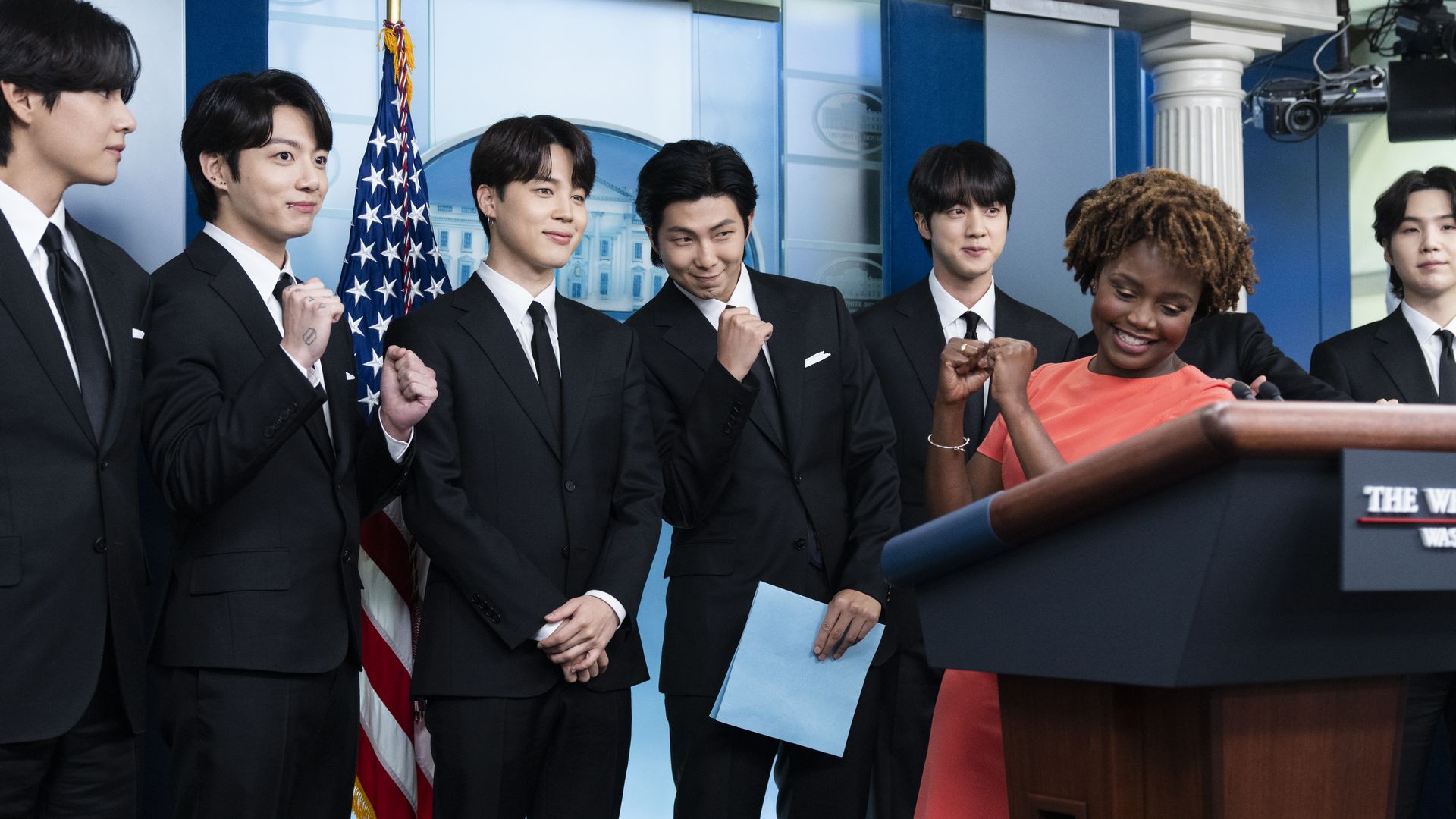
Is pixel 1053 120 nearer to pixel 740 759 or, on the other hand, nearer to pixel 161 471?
pixel 740 759

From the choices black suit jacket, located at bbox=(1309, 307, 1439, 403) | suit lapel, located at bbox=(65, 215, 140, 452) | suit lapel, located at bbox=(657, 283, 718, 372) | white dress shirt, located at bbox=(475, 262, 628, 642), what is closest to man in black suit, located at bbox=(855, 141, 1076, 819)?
suit lapel, located at bbox=(657, 283, 718, 372)

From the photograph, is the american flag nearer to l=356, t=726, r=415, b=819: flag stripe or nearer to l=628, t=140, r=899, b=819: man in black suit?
l=356, t=726, r=415, b=819: flag stripe

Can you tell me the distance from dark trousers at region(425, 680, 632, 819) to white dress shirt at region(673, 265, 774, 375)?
0.81 metres

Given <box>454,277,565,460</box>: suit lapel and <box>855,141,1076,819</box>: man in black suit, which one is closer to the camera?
<box>454,277,565,460</box>: suit lapel

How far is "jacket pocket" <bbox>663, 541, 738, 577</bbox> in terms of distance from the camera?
266 centimetres

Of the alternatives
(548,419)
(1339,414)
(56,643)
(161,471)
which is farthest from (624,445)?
(1339,414)

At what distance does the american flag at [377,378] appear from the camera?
2.88m

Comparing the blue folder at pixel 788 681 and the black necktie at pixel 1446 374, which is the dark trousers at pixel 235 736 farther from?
the black necktie at pixel 1446 374

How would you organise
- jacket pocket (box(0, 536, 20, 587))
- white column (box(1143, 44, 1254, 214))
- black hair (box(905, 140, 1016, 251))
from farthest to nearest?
white column (box(1143, 44, 1254, 214)) → black hair (box(905, 140, 1016, 251)) → jacket pocket (box(0, 536, 20, 587))

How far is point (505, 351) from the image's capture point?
8.17ft

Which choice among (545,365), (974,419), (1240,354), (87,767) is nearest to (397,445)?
(545,365)

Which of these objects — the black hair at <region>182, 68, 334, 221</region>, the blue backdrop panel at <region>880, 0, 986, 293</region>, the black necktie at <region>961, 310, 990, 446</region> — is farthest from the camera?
the blue backdrop panel at <region>880, 0, 986, 293</region>

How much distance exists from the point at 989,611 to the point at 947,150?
2436mm

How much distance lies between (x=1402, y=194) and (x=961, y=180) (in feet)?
4.00
